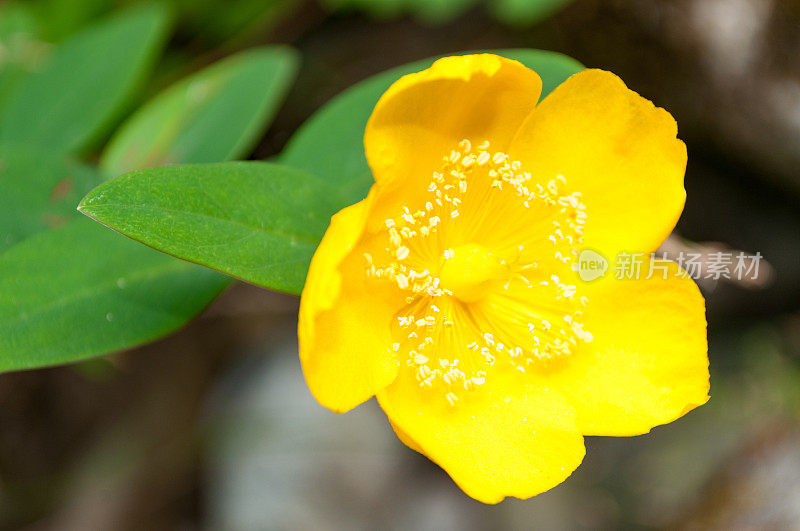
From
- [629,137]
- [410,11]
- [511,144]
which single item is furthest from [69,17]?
[629,137]

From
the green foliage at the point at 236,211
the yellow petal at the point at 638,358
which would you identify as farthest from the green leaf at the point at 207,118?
the yellow petal at the point at 638,358

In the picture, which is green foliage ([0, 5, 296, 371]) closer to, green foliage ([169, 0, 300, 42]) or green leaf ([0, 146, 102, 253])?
green leaf ([0, 146, 102, 253])

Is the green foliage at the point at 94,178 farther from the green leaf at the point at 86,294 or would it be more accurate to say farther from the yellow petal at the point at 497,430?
the yellow petal at the point at 497,430

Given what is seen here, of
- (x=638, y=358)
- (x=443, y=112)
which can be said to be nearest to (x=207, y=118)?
(x=443, y=112)

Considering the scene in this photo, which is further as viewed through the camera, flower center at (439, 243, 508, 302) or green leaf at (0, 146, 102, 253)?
green leaf at (0, 146, 102, 253)

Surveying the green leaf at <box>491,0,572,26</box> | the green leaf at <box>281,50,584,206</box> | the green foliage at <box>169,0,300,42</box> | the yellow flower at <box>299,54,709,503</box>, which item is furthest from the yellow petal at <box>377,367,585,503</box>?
the green foliage at <box>169,0,300,42</box>

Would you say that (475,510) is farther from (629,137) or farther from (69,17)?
(69,17)

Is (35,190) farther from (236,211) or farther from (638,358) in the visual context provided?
(638,358)
